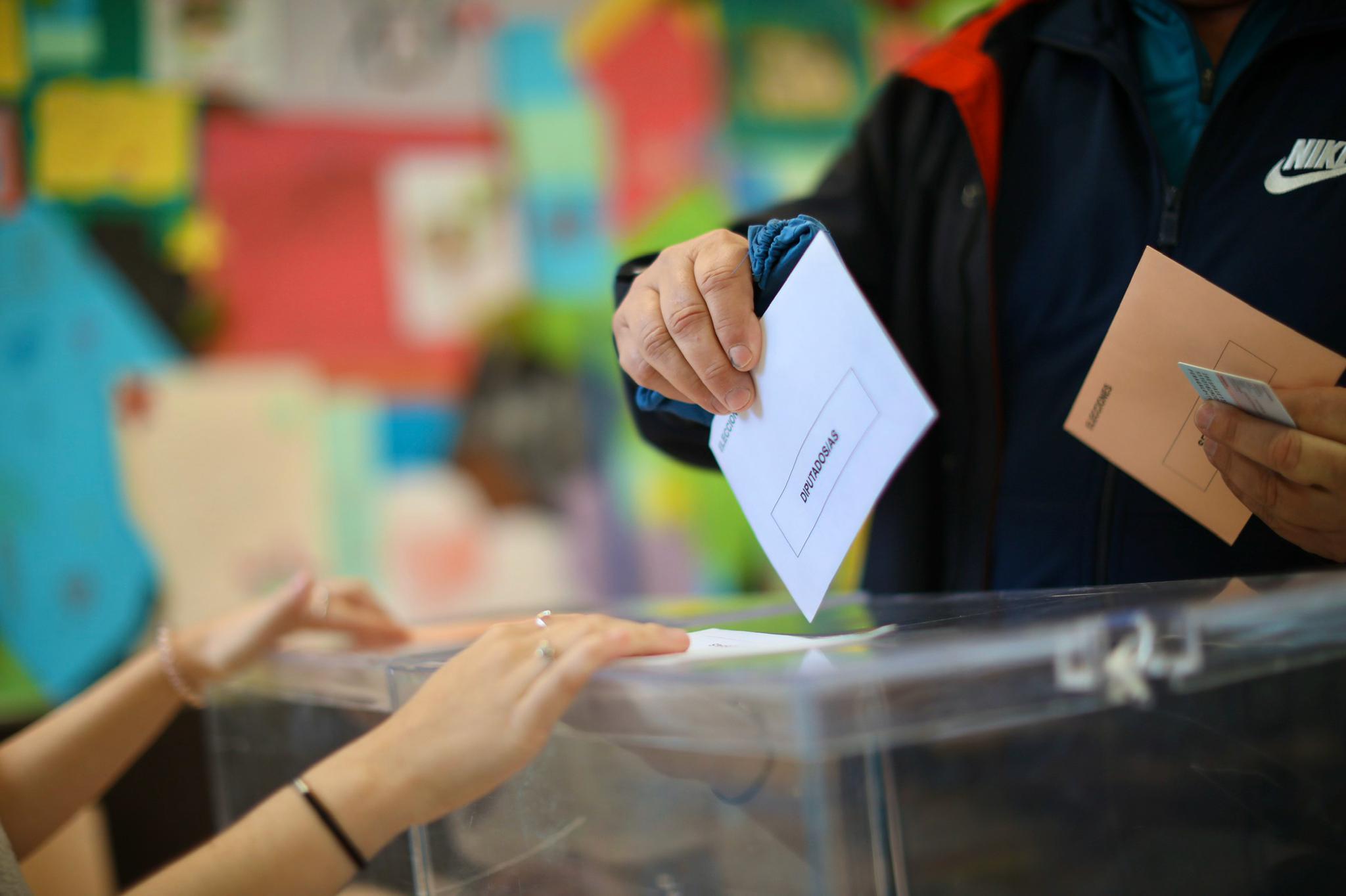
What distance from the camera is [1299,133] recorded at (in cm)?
77

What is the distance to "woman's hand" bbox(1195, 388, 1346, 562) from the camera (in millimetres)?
608

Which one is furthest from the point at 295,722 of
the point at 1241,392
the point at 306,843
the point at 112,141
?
the point at 112,141

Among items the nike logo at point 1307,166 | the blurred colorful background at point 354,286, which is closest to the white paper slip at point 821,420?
the nike logo at point 1307,166

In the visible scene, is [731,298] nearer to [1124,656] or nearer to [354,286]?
[1124,656]

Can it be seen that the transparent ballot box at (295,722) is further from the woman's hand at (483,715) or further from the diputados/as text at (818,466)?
the diputados/as text at (818,466)

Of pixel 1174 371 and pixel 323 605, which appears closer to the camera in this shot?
pixel 1174 371

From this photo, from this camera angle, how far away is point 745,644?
24.6 inches

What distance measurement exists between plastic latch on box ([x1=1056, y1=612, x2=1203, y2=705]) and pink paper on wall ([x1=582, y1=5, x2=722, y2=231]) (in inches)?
71.4

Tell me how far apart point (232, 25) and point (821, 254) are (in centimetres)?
173

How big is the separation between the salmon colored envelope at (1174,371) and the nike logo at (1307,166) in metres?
0.16

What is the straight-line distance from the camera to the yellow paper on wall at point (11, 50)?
173cm

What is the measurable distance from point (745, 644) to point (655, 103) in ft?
5.92

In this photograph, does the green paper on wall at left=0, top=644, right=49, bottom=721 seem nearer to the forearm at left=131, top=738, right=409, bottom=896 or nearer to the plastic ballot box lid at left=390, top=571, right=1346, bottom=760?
the forearm at left=131, top=738, right=409, bottom=896

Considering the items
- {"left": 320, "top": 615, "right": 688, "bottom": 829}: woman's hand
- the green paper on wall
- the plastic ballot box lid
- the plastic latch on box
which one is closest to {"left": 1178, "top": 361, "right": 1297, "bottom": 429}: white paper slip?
the plastic ballot box lid
